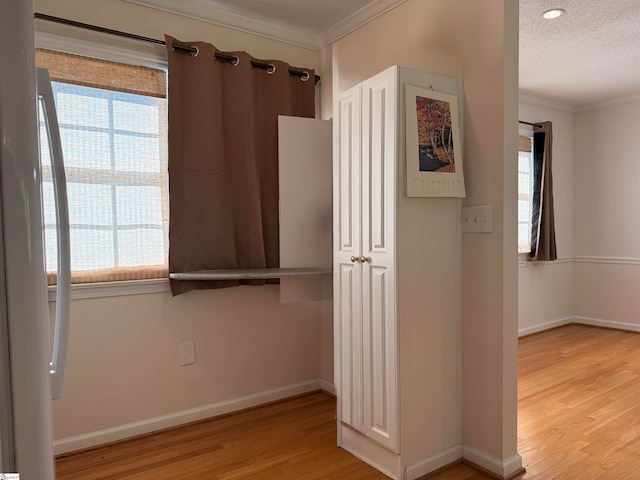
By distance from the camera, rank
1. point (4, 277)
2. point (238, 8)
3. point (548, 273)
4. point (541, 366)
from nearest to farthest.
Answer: point (4, 277) < point (238, 8) < point (541, 366) < point (548, 273)

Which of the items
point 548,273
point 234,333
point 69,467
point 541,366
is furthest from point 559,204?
point 69,467

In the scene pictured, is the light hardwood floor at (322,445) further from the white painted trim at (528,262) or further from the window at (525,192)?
the window at (525,192)

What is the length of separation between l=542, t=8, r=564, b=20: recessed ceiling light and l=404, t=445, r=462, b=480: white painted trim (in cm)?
258

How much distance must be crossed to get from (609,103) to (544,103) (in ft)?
2.36

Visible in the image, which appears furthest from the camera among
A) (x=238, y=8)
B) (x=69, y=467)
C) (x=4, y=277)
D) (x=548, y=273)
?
(x=548, y=273)

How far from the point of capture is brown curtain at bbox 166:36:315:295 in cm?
251

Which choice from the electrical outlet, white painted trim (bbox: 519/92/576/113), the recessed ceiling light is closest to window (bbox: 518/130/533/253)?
white painted trim (bbox: 519/92/576/113)

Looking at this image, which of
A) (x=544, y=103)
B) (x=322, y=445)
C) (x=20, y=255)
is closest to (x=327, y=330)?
(x=322, y=445)

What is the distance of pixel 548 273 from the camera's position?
493 centimetres

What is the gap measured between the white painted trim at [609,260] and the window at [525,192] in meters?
0.90

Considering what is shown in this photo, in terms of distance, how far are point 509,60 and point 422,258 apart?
0.94 meters

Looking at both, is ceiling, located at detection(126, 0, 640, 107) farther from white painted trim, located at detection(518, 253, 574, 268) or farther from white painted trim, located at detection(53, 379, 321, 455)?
white painted trim, located at detection(53, 379, 321, 455)

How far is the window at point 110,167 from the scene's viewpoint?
2268 millimetres

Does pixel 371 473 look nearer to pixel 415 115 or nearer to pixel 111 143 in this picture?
pixel 415 115
